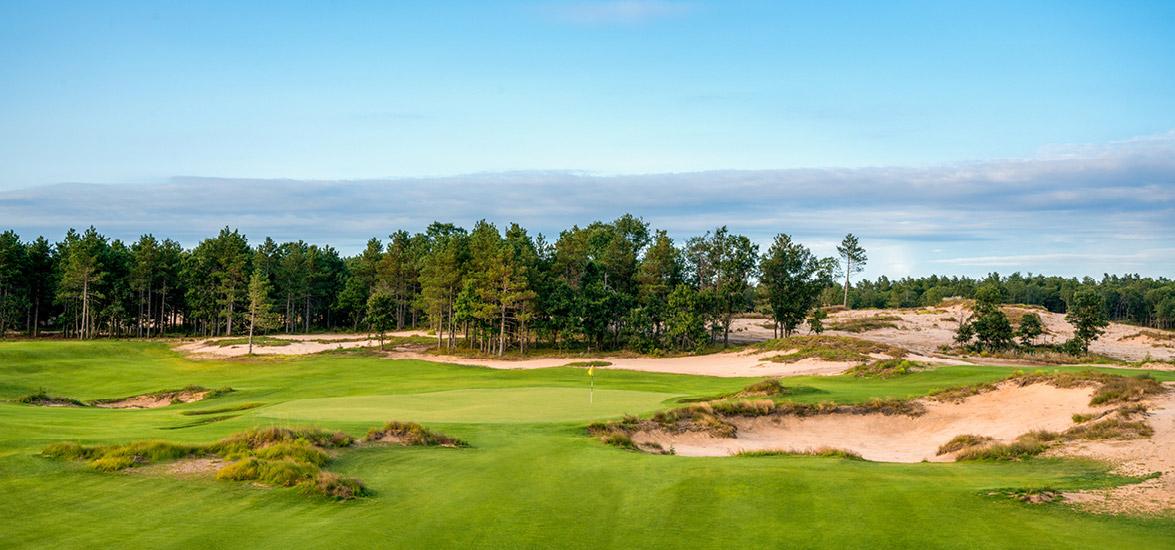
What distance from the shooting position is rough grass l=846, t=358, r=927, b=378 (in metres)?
41.7

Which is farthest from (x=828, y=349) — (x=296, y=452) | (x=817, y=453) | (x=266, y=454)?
(x=266, y=454)

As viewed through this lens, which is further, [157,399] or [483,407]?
[157,399]

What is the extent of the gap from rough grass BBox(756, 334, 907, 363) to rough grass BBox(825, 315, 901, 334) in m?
34.5

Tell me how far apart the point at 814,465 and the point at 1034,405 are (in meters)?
14.7

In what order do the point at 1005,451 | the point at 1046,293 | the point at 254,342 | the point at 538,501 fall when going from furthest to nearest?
the point at 1046,293
the point at 254,342
the point at 1005,451
the point at 538,501

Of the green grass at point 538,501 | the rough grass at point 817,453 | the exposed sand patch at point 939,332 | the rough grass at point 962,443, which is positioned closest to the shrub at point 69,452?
the green grass at point 538,501

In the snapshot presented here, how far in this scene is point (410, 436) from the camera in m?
19.9

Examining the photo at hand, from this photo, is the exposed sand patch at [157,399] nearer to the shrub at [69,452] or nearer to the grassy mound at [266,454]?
the grassy mound at [266,454]

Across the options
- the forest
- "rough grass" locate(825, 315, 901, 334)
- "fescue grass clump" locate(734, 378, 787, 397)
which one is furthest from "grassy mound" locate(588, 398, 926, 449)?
"rough grass" locate(825, 315, 901, 334)

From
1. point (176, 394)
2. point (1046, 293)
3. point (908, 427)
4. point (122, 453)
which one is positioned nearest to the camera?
point (122, 453)

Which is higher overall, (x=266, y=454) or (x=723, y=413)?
(x=266, y=454)

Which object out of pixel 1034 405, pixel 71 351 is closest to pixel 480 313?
pixel 71 351

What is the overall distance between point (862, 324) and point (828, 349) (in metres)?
47.5

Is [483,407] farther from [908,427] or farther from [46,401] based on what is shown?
[46,401]
